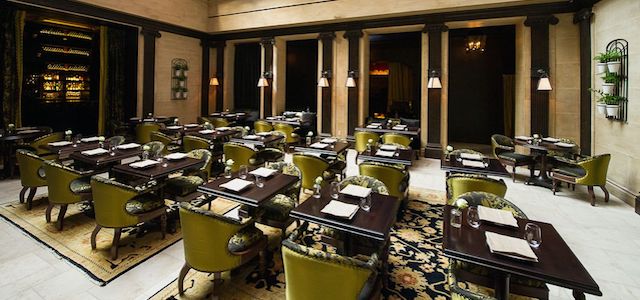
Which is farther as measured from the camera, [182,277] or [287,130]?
[287,130]

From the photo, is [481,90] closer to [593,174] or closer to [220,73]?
[593,174]

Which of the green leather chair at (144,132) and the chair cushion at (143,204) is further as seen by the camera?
the green leather chair at (144,132)

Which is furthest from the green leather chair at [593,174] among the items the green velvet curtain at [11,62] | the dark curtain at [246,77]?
the green velvet curtain at [11,62]

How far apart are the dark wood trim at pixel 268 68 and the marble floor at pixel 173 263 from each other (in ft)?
22.0

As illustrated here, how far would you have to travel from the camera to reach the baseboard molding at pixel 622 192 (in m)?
4.54

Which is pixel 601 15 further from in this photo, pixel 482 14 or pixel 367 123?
pixel 367 123

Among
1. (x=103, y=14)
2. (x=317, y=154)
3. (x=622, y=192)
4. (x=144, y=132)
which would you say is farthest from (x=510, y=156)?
(x=103, y=14)

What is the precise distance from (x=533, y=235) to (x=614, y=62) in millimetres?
4952

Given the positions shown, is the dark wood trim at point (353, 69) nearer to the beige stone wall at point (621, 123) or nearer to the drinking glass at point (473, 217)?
the beige stone wall at point (621, 123)

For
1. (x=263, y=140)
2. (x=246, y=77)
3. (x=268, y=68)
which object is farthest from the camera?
(x=246, y=77)

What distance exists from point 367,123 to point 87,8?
7804 mm

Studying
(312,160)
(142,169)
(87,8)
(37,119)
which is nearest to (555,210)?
(312,160)

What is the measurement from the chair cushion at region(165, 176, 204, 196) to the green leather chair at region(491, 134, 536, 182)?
5.61 meters

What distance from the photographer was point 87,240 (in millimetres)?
3254
